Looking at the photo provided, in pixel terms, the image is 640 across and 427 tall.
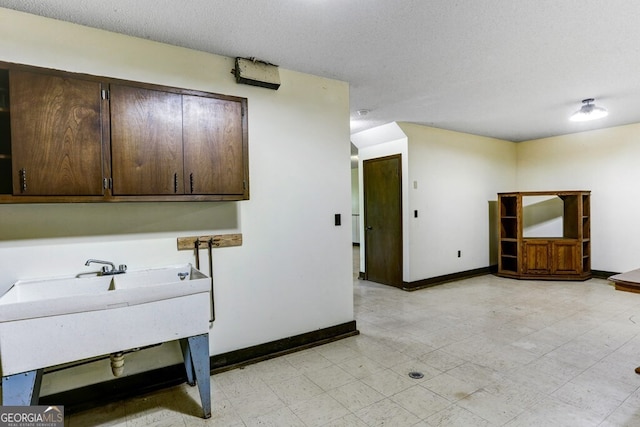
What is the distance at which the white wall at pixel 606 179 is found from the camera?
17.6 feet

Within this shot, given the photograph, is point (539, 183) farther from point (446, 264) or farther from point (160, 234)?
point (160, 234)

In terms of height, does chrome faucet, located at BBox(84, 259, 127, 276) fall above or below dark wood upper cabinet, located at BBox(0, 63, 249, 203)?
below

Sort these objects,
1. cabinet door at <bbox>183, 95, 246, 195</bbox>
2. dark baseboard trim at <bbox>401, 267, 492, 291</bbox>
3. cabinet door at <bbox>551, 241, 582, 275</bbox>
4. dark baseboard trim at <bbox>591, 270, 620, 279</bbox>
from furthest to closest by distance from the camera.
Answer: dark baseboard trim at <bbox>591, 270, 620, 279</bbox> → cabinet door at <bbox>551, 241, 582, 275</bbox> → dark baseboard trim at <bbox>401, 267, 492, 291</bbox> → cabinet door at <bbox>183, 95, 246, 195</bbox>

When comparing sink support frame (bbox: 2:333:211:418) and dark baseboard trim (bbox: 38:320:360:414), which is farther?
dark baseboard trim (bbox: 38:320:360:414)

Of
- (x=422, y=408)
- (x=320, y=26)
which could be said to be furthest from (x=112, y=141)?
(x=422, y=408)

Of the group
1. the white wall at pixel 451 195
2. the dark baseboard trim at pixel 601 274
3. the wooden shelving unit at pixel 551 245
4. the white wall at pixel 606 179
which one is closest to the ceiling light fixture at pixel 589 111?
the wooden shelving unit at pixel 551 245

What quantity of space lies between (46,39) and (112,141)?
0.79 meters

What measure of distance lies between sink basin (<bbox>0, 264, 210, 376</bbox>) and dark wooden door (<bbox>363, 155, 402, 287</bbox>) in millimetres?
3592

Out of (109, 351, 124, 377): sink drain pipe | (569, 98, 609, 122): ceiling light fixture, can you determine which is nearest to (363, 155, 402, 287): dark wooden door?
(569, 98, 609, 122): ceiling light fixture

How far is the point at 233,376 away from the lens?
2.64m

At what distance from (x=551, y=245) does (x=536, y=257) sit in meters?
0.29

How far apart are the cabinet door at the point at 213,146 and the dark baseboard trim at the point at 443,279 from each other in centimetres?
344

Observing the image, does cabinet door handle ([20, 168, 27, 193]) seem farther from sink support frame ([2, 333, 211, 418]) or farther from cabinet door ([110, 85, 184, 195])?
sink support frame ([2, 333, 211, 418])

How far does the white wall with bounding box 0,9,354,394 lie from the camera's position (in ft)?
7.17
